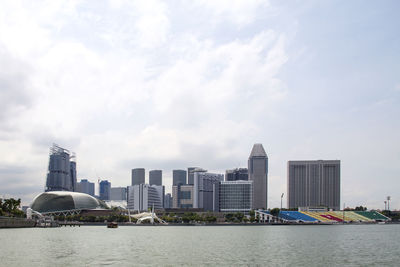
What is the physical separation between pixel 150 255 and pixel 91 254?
28.8 ft

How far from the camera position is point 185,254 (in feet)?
249

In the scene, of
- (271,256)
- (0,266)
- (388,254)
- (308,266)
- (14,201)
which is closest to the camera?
(0,266)

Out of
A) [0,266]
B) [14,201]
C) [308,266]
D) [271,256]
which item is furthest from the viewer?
[14,201]

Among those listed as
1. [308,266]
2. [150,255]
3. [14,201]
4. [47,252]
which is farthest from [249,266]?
[14,201]

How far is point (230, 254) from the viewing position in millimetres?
75938

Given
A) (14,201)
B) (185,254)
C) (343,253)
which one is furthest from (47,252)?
(14,201)

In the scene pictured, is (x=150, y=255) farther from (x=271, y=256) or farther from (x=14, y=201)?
(x=14, y=201)

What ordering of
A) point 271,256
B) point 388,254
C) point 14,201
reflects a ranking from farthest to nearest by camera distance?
1. point 14,201
2. point 388,254
3. point 271,256

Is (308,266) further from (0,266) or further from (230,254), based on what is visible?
(0,266)

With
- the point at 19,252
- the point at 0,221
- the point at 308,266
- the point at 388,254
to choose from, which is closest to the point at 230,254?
the point at 308,266

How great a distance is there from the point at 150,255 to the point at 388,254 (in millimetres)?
37139

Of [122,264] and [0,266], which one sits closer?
[0,266]

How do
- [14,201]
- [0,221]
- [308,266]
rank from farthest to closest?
[14,201]
[0,221]
[308,266]

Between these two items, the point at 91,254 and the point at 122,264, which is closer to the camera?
the point at 122,264
